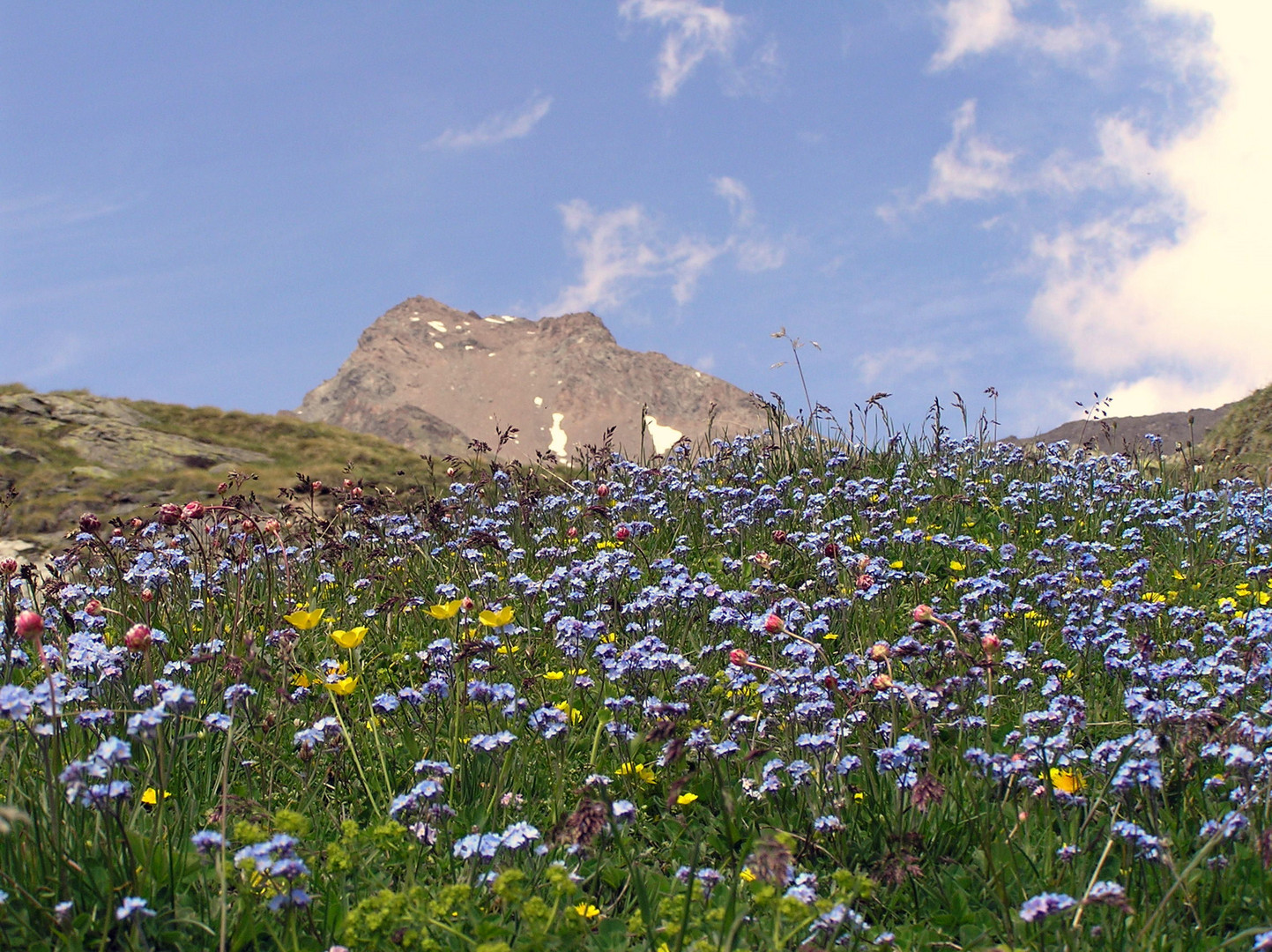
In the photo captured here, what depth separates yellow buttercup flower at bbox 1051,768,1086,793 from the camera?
11.7 feet

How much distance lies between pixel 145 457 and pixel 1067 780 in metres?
17.9

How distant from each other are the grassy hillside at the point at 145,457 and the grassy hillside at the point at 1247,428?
13934mm

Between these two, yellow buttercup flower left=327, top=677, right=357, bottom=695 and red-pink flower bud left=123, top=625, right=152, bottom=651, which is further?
yellow buttercup flower left=327, top=677, right=357, bottom=695

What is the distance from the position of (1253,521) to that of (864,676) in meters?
5.17

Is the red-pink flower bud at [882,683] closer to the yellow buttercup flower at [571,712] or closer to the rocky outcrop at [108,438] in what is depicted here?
the yellow buttercup flower at [571,712]

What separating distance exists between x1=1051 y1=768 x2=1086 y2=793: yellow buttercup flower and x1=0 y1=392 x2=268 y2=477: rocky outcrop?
16.2 metres

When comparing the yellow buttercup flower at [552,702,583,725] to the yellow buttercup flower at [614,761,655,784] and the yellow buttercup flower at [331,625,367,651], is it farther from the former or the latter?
the yellow buttercup flower at [331,625,367,651]

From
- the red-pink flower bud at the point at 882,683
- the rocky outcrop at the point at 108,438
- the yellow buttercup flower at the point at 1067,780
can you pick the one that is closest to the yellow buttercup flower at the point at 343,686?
the red-pink flower bud at the point at 882,683

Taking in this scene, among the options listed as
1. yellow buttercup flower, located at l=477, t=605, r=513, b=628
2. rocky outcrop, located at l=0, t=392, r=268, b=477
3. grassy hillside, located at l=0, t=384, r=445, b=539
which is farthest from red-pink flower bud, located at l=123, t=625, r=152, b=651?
rocky outcrop, located at l=0, t=392, r=268, b=477

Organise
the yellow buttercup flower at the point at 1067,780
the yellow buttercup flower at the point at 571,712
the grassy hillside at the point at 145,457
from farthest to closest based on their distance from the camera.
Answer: the grassy hillside at the point at 145,457
the yellow buttercup flower at the point at 571,712
the yellow buttercup flower at the point at 1067,780

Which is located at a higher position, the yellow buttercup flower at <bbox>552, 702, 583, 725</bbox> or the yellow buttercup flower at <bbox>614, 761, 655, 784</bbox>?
the yellow buttercup flower at <bbox>552, 702, 583, 725</bbox>

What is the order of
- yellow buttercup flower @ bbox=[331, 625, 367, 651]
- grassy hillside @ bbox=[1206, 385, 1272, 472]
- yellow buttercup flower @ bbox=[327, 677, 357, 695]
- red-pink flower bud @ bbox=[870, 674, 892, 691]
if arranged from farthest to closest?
grassy hillside @ bbox=[1206, 385, 1272, 472] < yellow buttercup flower @ bbox=[331, 625, 367, 651] < yellow buttercup flower @ bbox=[327, 677, 357, 695] < red-pink flower bud @ bbox=[870, 674, 892, 691]

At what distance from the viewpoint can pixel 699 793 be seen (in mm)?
3920

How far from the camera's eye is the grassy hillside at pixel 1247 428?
53.5 feet
